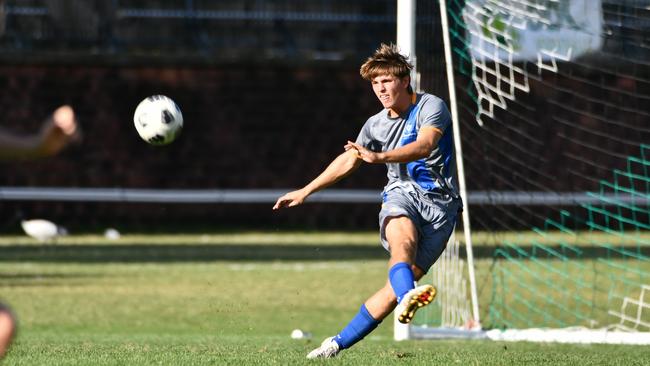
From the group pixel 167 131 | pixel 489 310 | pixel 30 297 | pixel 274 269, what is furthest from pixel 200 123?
pixel 167 131

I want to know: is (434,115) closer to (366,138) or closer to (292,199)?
(366,138)

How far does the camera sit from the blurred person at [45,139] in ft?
15.4

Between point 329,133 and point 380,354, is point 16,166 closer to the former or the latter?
point 329,133

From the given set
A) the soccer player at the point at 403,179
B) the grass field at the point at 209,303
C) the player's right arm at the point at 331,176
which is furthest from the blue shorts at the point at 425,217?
the grass field at the point at 209,303

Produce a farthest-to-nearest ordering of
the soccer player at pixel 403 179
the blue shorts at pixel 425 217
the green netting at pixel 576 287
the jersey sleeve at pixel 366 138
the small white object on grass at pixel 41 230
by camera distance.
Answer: the small white object on grass at pixel 41 230 → the green netting at pixel 576 287 → the jersey sleeve at pixel 366 138 → the blue shorts at pixel 425 217 → the soccer player at pixel 403 179

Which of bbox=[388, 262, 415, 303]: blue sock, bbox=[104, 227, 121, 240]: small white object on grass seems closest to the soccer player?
bbox=[388, 262, 415, 303]: blue sock

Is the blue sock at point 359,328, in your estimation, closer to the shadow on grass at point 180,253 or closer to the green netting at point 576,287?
the green netting at point 576,287

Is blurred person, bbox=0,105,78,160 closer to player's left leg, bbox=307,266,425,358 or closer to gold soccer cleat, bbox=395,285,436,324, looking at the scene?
gold soccer cleat, bbox=395,285,436,324

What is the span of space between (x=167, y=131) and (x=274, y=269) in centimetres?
930

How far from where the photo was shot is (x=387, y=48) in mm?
7578

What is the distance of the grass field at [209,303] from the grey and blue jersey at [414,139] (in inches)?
43.5

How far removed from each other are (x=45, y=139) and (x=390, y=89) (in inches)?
122

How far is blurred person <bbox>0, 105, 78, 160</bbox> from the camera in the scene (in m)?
4.70

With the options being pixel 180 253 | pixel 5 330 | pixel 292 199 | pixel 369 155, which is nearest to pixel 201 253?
pixel 180 253
